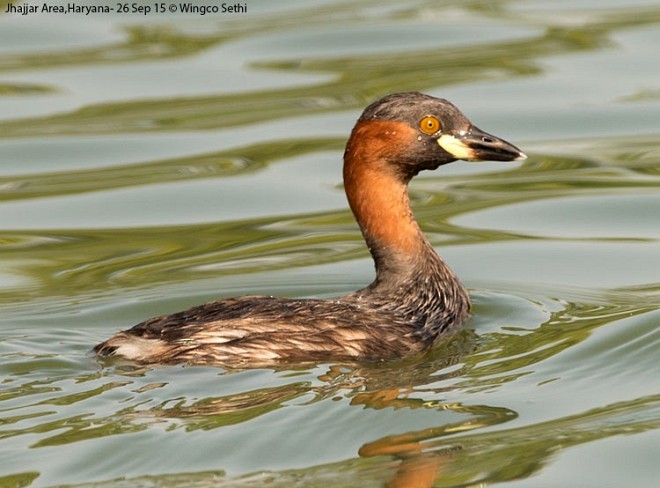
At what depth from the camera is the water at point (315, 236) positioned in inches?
291

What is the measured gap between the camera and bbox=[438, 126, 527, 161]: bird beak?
9.40m

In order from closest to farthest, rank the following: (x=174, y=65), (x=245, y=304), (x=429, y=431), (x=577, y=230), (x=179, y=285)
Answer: (x=429, y=431) → (x=245, y=304) → (x=179, y=285) → (x=577, y=230) → (x=174, y=65)

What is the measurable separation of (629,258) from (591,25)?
226 inches

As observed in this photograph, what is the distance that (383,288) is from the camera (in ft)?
31.1

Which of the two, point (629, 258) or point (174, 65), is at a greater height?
point (174, 65)

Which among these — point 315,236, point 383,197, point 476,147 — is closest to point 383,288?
point 383,197

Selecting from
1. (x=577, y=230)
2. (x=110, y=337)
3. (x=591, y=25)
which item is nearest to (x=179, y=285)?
(x=110, y=337)

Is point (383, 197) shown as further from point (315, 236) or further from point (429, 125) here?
point (315, 236)

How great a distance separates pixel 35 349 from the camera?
903 cm

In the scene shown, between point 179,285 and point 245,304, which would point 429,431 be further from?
point 179,285

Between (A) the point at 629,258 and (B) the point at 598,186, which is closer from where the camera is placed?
(A) the point at 629,258

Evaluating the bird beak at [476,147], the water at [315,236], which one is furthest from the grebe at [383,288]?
the water at [315,236]

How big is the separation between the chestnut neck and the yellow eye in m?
0.09

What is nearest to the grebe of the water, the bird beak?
the bird beak
